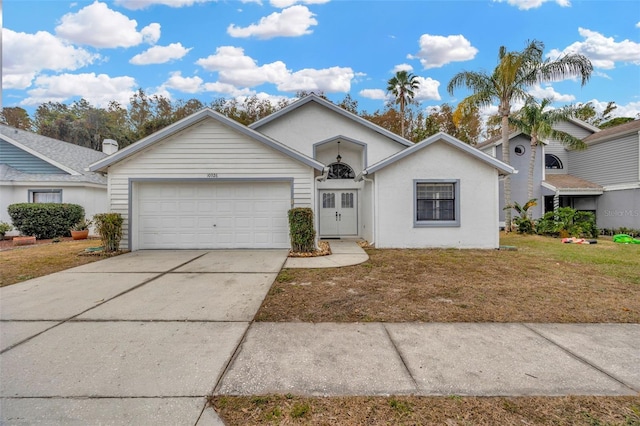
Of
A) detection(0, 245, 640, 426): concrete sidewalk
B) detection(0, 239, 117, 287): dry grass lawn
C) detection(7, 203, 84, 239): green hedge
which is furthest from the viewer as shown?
detection(7, 203, 84, 239): green hedge

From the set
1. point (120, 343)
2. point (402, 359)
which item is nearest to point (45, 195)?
point (120, 343)

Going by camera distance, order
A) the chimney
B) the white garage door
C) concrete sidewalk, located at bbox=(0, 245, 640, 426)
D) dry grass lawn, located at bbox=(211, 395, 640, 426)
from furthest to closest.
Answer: the chimney < the white garage door < concrete sidewalk, located at bbox=(0, 245, 640, 426) < dry grass lawn, located at bbox=(211, 395, 640, 426)

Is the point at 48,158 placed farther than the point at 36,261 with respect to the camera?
Yes

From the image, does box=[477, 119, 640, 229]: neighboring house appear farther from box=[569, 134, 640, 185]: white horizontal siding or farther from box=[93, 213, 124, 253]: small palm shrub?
box=[93, 213, 124, 253]: small palm shrub

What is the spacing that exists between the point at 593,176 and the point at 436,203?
14.3 m

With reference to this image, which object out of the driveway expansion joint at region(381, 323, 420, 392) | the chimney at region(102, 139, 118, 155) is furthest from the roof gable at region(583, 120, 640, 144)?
the chimney at region(102, 139, 118, 155)

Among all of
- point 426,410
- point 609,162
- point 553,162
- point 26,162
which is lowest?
point 426,410

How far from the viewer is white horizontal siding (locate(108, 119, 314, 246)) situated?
30.6 ft

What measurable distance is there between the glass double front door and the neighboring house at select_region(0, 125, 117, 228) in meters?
11.3

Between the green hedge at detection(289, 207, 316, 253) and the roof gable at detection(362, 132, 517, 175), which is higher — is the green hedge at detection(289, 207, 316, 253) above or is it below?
below

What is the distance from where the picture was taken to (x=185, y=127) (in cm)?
922

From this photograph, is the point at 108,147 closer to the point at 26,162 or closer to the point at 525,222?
the point at 26,162

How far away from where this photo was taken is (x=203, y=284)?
219 inches

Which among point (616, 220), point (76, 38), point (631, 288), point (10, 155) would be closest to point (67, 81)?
point (10, 155)
